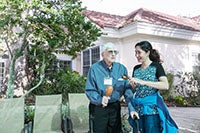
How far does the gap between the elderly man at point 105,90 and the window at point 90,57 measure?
25.2 feet

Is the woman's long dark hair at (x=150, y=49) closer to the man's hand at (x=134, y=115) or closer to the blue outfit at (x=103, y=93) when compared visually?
the blue outfit at (x=103, y=93)

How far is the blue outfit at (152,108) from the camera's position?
2277 millimetres

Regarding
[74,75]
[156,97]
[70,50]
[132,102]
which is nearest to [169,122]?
[156,97]

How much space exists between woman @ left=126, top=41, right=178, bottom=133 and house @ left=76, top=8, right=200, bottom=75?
272 inches

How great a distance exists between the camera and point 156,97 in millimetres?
2334

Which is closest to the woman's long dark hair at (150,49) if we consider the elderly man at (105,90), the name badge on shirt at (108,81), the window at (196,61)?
the elderly man at (105,90)

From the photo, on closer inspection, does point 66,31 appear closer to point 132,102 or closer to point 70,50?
point 70,50

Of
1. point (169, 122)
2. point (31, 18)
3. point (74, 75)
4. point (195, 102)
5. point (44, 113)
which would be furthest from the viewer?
point (195, 102)

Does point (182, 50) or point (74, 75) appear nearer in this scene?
point (74, 75)

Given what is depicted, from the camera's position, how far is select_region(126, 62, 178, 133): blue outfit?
228 cm

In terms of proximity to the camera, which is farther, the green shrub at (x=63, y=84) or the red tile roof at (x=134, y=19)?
the red tile roof at (x=134, y=19)

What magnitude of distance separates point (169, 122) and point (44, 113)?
2.46 m

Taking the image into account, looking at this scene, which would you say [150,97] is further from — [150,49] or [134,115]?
[150,49]

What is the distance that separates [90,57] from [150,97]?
334 inches
